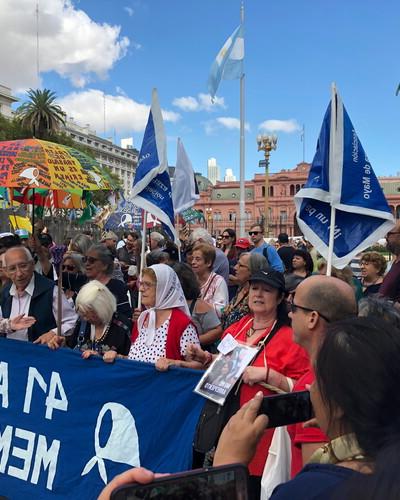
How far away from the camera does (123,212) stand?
17.5 meters

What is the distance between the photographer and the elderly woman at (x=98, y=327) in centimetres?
355

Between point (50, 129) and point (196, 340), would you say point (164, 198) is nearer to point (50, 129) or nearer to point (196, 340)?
point (196, 340)

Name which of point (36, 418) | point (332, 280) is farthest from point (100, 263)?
point (332, 280)

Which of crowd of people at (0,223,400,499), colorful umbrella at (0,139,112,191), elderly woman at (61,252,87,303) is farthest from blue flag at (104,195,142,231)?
colorful umbrella at (0,139,112,191)

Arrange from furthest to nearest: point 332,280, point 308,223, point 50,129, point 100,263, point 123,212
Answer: point 50,129
point 123,212
point 100,263
point 308,223
point 332,280

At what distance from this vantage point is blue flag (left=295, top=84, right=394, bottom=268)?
152 inches

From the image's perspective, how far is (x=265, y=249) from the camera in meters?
6.85

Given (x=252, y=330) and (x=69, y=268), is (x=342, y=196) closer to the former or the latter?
(x=252, y=330)

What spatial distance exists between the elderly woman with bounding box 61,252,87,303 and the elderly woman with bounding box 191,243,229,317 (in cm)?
153

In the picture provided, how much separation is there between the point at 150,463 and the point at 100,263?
248 cm

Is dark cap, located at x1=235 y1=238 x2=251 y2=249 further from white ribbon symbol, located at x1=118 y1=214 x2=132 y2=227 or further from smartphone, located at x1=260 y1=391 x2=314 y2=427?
white ribbon symbol, located at x1=118 y1=214 x2=132 y2=227

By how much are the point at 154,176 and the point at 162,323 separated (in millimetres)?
2657

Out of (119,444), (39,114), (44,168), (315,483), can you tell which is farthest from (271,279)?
(39,114)

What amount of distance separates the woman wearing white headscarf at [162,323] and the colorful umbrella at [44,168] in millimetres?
2345
